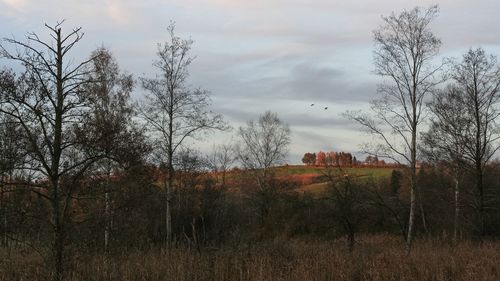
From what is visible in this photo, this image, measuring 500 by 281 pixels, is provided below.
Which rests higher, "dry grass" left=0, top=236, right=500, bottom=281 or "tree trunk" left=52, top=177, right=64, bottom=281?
"tree trunk" left=52, top=177, right=64, bottom=281

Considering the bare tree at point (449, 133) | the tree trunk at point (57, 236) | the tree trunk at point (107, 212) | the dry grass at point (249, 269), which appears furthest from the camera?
the bare tree at point (449, 133)

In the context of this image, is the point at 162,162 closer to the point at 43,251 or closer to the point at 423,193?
the point at 43,251

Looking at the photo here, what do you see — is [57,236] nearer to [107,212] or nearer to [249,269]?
[249,269]

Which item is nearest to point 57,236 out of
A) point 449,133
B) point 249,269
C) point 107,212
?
point 249,269

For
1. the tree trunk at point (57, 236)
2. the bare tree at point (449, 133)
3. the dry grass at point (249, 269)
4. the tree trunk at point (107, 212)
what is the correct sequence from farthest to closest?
the bare tree at point (449, 133) < the tree trunk at point (107, 212) < the tree trunk at point (57, 236) < the dry grass at point (249, 269)

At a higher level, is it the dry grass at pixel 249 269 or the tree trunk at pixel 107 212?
→ the tree trunk at pixel 107 212

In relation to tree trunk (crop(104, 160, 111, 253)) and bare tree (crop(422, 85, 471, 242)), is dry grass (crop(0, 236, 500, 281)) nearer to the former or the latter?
tree trunk (crop(104, 160, 111, 253))

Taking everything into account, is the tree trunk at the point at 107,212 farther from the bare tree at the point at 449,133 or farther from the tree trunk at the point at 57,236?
the bare tree at the point at 449,133

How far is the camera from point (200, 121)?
95.7 ft

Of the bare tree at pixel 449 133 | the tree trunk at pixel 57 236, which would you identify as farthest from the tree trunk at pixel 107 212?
the bare tree at pixel 449 133

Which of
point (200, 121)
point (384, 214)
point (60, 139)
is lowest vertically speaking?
point (384, 214)

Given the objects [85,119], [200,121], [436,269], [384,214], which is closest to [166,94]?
[200,121]

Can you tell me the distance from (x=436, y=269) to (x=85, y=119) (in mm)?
8440

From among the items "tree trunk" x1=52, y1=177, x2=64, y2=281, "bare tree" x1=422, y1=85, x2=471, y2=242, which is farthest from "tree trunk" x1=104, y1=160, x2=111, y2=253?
"bare tree" x1=422, y1=85, x2=471, y2=242
